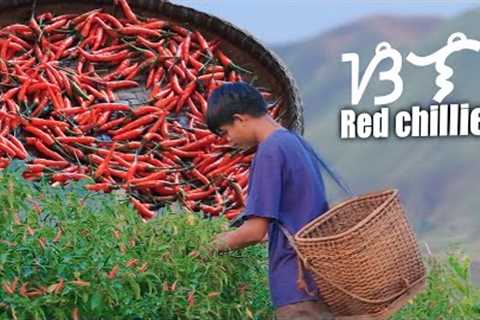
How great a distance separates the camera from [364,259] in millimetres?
3619

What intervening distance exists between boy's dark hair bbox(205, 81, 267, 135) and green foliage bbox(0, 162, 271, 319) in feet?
1.24

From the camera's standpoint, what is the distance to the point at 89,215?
11.8ft

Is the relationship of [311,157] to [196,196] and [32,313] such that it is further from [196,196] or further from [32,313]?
[196,196]

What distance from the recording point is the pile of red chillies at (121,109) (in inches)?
210

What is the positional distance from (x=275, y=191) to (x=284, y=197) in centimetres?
8

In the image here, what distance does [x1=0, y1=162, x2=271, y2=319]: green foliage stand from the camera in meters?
3.36

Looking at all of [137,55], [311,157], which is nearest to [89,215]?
[311,157]

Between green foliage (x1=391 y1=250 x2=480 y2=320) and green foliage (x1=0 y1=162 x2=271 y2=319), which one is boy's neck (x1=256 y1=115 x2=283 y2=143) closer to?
green foliage (x1=0 y1=162 x2=271 y2=319)

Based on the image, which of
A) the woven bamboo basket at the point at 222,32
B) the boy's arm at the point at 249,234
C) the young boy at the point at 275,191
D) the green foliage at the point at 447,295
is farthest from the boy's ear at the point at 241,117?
the woven bamboo basket at the point at 222,32

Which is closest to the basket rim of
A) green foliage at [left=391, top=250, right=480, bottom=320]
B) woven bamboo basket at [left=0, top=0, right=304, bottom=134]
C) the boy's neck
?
the boy's neck

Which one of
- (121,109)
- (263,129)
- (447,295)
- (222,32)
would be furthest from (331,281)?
(222,32)

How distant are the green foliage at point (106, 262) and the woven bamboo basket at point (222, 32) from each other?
6.94ft

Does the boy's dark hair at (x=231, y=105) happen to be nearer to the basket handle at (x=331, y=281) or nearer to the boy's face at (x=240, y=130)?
the boy's face at (x=240, y=130)

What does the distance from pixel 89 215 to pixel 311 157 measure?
716 millimetres
